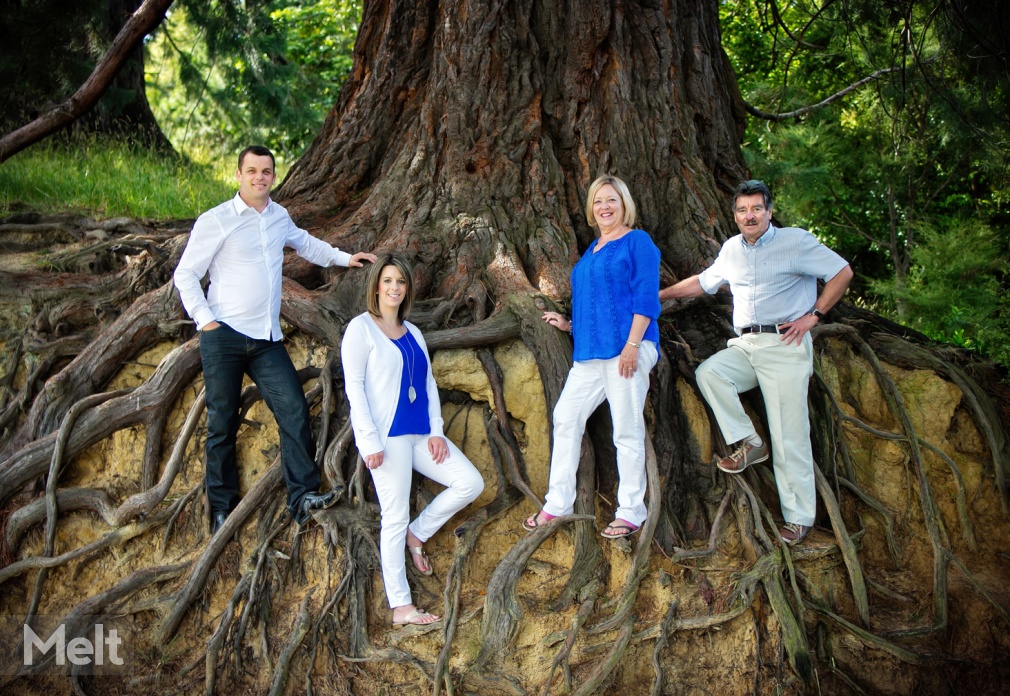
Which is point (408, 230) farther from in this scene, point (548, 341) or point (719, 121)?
point (719, 121)

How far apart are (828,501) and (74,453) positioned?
15.3 feet

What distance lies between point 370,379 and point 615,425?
133 cm

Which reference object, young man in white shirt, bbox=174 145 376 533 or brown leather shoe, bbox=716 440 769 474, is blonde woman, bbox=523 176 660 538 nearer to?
brown leather shoe, bbox=716 440 769 474

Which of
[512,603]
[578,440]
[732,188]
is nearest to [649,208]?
[732,188]

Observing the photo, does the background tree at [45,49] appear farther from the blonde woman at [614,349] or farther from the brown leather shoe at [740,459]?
the brown leather shoe at [740,459]

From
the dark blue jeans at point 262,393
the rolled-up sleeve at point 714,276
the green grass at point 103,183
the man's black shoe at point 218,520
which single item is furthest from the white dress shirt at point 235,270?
the green grass at point 103,183

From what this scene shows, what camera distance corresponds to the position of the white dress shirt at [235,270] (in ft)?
15.7

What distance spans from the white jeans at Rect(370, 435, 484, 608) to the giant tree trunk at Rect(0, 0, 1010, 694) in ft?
0.92

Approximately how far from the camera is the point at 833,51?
11336 millimetres

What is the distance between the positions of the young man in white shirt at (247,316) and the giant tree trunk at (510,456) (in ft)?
0.70

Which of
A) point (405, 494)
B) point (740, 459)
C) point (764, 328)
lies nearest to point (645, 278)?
point (764, 328)

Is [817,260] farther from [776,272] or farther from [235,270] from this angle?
[235,270]

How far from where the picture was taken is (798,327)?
4.86m

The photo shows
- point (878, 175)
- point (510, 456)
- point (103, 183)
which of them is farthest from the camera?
point (878, 175)
